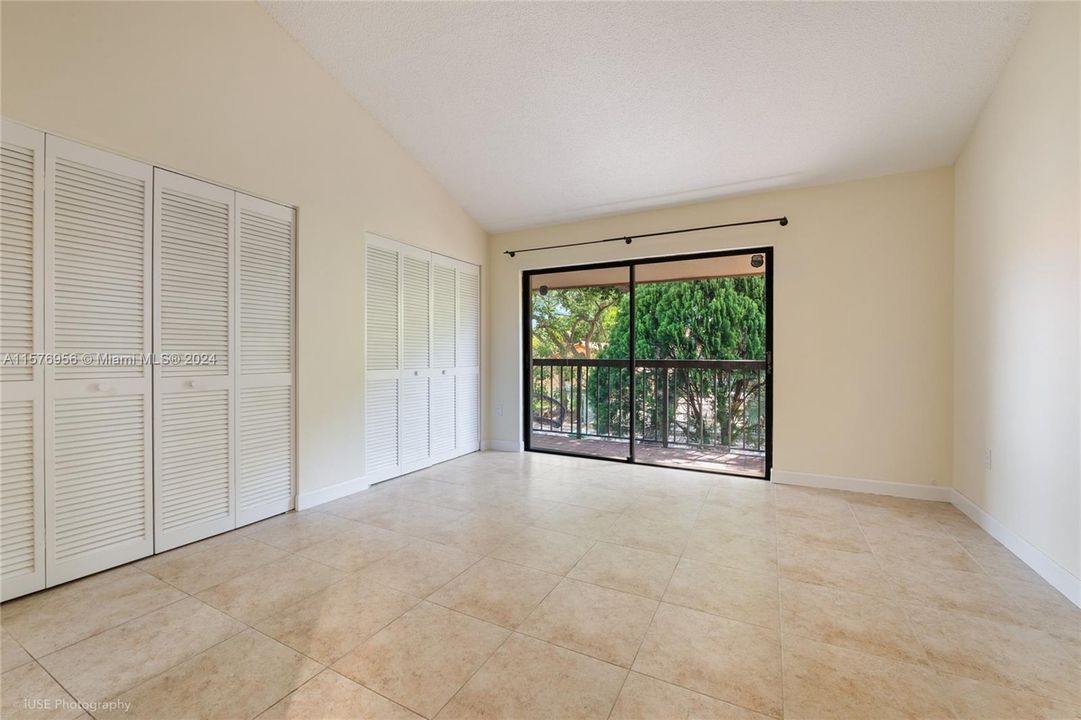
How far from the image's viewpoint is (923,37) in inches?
87.0

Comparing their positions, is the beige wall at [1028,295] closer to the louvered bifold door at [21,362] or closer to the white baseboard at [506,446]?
the white baseboard at [506,446]

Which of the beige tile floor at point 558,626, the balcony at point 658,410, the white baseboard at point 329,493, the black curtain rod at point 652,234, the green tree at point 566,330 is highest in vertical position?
the black curtain rod at point 652,234

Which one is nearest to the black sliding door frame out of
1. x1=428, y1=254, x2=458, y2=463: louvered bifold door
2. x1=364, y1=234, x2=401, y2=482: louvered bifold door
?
x1=428, y1=254, x2=458, y2=463: louvered bifold door

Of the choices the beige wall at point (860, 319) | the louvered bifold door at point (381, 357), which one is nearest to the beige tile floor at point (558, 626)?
the beige wall at point (860, 319)

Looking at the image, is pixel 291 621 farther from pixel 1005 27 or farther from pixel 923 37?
pixel 1005 27

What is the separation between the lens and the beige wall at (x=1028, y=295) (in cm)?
188

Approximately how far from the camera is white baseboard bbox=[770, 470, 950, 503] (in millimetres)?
3082

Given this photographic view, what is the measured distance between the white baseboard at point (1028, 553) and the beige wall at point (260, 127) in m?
3.95

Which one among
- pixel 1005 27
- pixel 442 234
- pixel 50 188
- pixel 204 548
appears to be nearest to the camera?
pixel 50 188

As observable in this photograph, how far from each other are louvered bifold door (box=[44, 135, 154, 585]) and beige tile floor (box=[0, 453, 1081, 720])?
0.22 m

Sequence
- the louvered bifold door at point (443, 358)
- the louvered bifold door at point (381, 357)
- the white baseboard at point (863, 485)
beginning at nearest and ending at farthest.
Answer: the white baseboard at point (863, 485) → the louvered bifold door at point (381, 357) → the louvered bifold door at point (443, 358)

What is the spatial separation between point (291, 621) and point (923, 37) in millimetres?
4014

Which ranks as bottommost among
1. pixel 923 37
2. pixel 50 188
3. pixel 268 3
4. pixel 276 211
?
pixel 50 188

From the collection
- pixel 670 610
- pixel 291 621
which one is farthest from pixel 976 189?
pixel 291 621
